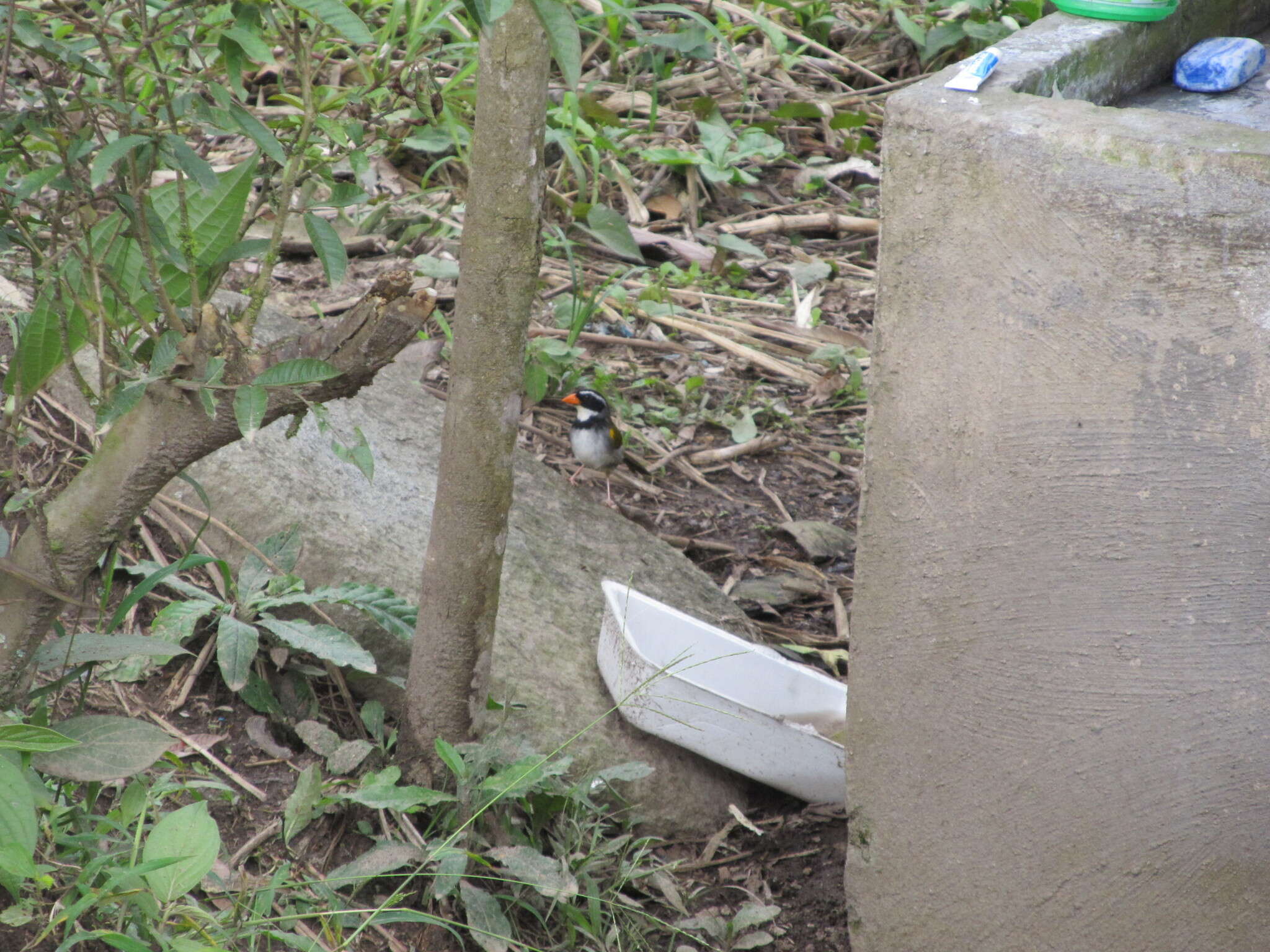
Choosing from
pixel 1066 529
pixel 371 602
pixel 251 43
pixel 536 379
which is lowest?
pixel 536 379

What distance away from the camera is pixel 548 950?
2.40m

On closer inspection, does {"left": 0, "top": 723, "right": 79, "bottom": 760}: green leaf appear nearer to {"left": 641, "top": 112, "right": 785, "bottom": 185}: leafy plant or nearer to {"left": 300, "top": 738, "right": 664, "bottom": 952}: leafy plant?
{"left": 300, "top": 738, "right": 664, "bottom": 952}: leafy plant

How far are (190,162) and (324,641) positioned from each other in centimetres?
112

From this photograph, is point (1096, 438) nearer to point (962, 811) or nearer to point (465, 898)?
point (962, 811)

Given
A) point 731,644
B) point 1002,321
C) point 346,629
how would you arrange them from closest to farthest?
point 1002,321, point 346,629, point 731,644

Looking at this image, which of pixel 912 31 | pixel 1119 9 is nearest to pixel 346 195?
pixel 1119 9

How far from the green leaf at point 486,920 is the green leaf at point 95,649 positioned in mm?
768

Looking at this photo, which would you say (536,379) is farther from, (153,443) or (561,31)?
(561,31)

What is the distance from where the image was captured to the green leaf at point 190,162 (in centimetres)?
174

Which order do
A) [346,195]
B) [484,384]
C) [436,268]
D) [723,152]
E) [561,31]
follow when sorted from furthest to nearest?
[723,152] → [436,268] → [484,384] → [346,195] → [561,31]

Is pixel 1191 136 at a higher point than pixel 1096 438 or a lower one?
higher

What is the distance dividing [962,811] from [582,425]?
220 cm

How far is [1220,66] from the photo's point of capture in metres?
2.68

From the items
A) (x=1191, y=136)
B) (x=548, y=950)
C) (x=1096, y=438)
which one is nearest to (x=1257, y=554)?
(x=1096, y=438)
